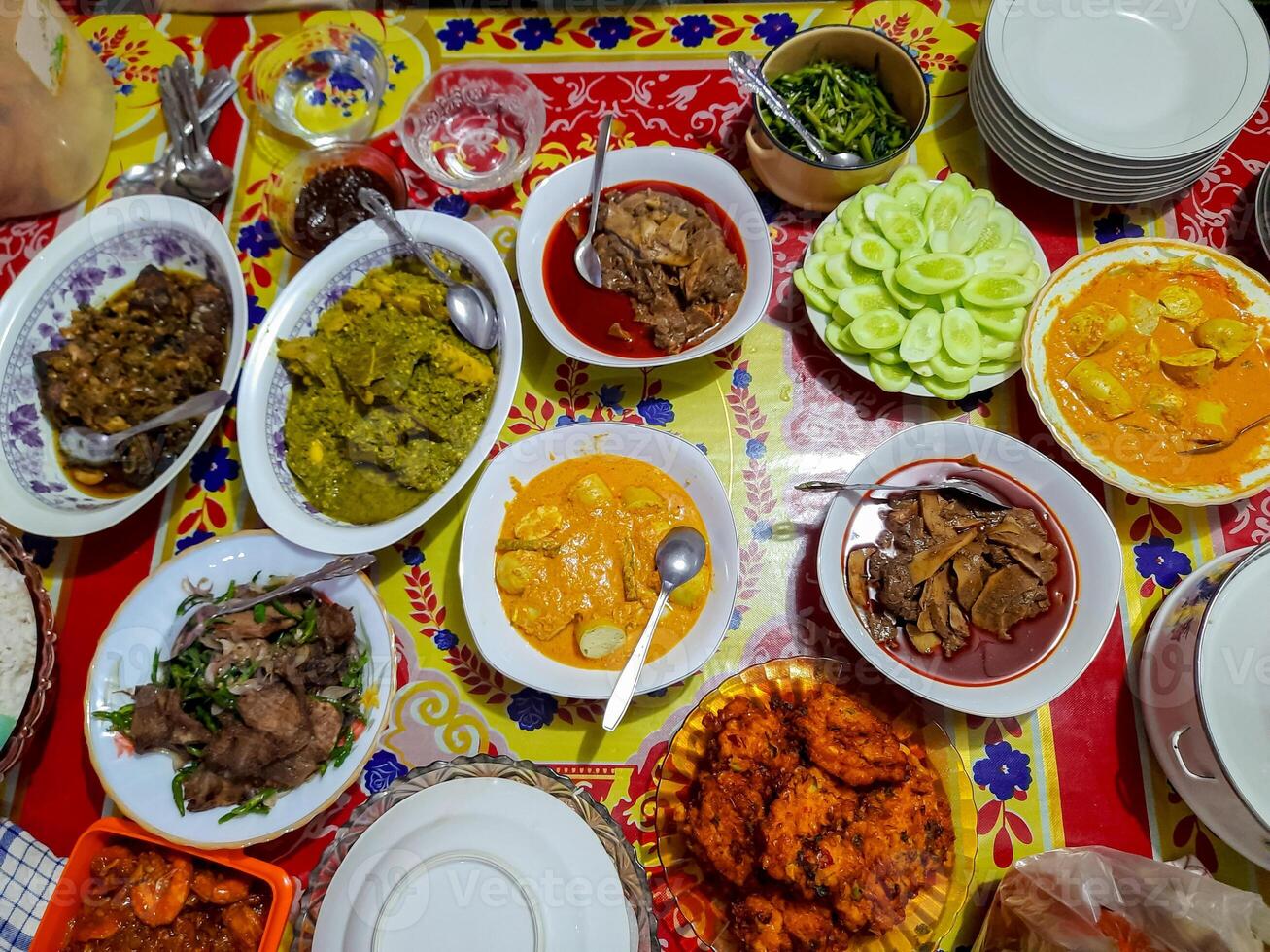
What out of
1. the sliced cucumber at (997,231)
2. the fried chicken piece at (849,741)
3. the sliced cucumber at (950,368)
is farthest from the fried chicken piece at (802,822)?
the sliced cucumber at (997,231)

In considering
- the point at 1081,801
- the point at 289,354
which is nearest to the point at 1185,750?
the point at 1081,801

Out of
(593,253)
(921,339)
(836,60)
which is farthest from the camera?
(836,60)

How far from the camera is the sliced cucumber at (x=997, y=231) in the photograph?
2537mm

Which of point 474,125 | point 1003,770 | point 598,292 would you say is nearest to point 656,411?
point 598,292

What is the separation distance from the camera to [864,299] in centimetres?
249

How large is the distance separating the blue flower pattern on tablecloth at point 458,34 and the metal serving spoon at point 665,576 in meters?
2.11

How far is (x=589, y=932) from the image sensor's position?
6.35 feet

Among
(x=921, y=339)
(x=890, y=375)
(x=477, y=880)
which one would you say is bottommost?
(x=477, y=880)

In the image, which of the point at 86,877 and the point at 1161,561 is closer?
the point at 86,877

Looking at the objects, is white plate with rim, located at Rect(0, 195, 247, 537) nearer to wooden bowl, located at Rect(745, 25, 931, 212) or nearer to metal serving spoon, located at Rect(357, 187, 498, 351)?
metal serving spoon, located at Rect(357, 187, 498, 351)

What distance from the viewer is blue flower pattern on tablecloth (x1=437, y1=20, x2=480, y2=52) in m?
3.09

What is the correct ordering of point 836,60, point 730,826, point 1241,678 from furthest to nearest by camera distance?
point 836,60, point 1241,678, point 730,826

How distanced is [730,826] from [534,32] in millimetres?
2870

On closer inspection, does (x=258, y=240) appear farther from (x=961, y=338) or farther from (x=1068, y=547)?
(x=1068, y=547)
